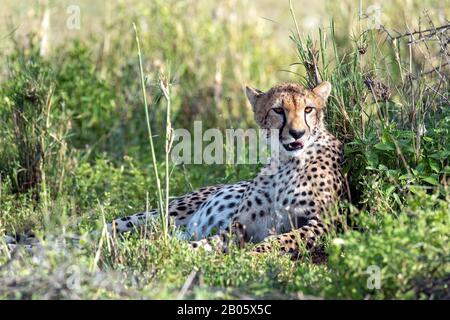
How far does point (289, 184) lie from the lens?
5375 mm

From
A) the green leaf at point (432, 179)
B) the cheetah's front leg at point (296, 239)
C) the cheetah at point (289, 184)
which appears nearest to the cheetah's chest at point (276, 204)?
the cheetah at point (289, 184)

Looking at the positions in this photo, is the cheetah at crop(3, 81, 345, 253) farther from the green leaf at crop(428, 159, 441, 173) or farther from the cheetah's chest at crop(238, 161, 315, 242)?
the green leaf at crop(428, 159, 441, 173)

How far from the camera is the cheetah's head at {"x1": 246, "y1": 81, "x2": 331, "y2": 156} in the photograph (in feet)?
17.1

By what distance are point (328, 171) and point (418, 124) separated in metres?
0.56

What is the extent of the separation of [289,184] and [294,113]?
41cm

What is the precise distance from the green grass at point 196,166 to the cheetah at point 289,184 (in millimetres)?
126

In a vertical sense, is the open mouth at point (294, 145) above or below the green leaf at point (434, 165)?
above

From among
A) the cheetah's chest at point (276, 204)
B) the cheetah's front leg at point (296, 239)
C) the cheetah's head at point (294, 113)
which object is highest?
the cheetah's head at point (294, 113)

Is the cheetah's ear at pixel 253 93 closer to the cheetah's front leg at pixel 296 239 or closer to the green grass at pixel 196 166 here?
the green grass at pixel 196 166

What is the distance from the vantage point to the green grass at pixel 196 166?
3.83 metres

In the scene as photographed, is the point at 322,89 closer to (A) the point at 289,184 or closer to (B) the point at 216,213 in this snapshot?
(A) the point at 289,184

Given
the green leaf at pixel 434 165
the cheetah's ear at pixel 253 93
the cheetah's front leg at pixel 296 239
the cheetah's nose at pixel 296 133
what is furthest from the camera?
the cheetah's ear at pixel 253 93

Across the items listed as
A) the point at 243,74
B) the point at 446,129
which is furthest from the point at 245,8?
the point at 446,129

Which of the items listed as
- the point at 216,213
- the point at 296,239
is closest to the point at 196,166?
the point at 216,213
